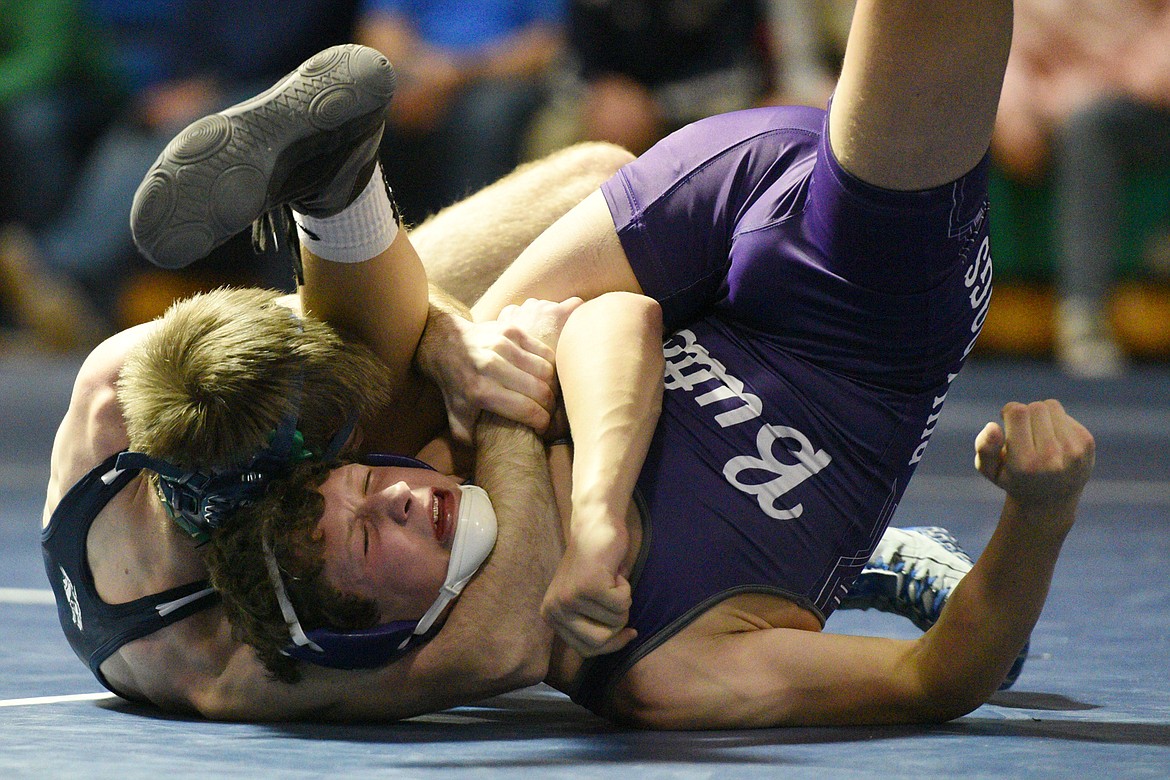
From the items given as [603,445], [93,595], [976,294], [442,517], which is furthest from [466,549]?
[976,294]

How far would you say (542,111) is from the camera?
610 cm

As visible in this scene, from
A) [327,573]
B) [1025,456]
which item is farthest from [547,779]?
[1025,456]

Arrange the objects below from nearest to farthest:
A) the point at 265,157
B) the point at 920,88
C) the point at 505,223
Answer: the point at 920,88, the point at 265,157, the point at 505,223

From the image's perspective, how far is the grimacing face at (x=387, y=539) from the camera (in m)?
1.75

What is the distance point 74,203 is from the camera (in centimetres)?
656

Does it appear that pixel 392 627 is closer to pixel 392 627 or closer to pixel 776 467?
pixel 392 627

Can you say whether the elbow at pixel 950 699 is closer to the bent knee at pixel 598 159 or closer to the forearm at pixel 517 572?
the forearm at pixel 517 572

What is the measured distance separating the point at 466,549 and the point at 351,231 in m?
0.50

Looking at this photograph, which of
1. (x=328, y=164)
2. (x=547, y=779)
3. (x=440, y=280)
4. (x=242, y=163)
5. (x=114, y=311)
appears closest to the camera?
(x=547, y=779)

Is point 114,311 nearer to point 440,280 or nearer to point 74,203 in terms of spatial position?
point 74,203

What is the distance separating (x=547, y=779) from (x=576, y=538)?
309 millimetres

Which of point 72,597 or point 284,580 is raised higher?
point 284,580

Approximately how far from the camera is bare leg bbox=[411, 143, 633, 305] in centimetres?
258

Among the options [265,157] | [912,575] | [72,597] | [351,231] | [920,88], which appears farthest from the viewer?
[912,575]
